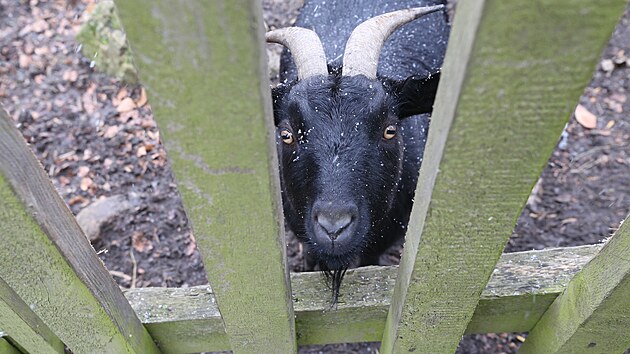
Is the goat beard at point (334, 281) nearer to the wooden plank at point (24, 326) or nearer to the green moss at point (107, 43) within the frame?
the wooden plank at point (24, 326)

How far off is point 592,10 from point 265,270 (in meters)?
0.95

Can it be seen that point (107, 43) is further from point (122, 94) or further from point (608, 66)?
point (608, 66)

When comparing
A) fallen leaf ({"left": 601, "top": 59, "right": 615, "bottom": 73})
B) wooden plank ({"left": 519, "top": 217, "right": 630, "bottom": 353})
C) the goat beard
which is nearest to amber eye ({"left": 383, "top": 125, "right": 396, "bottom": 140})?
the goat beard

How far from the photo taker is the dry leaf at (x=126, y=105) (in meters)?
4.67

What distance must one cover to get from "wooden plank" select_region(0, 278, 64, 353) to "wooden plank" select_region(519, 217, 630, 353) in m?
1.70

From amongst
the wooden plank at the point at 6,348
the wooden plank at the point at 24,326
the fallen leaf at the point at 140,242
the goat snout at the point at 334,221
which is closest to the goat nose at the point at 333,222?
the goat snout at the point at 334,221

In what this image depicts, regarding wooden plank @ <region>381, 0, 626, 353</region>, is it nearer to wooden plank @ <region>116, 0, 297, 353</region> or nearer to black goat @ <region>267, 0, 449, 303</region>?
wooden plank @ <region>116, 0, 297, 353</region>

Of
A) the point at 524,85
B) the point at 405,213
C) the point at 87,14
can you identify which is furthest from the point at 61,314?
the point at 87,14

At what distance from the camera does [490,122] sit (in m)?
0.99

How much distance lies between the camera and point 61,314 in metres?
1.58

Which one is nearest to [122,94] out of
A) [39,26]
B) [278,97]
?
[39,26]

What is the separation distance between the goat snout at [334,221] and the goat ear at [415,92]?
0.73 m

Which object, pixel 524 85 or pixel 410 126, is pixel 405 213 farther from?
pixel 524 85

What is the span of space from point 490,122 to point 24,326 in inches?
59.5
